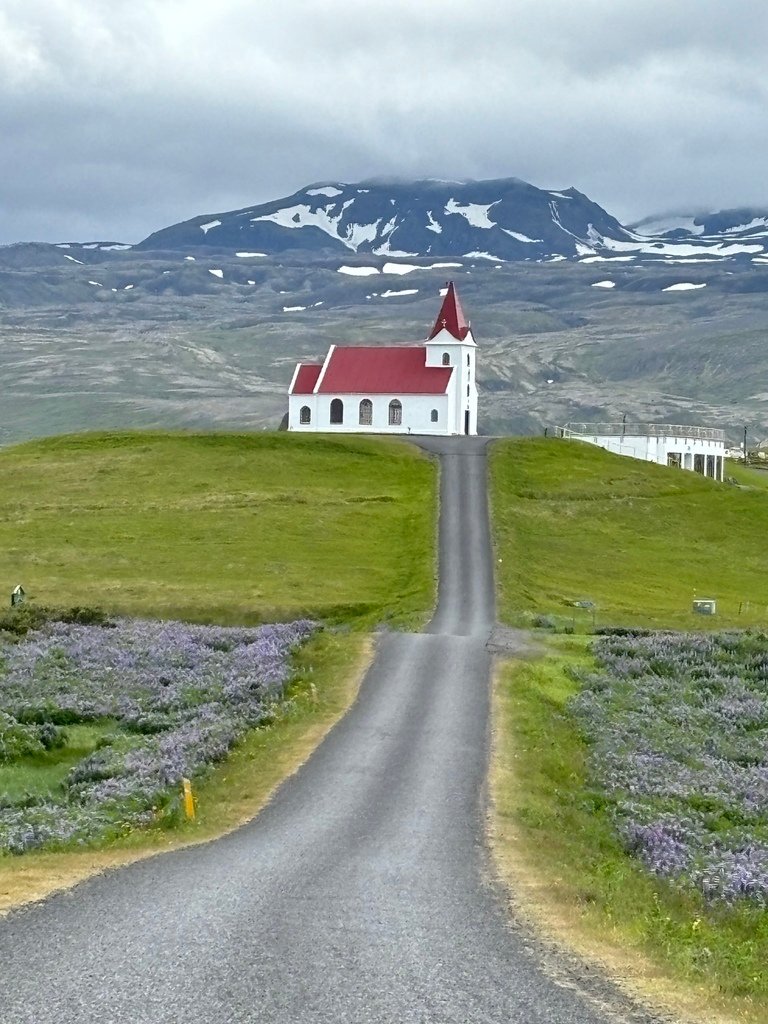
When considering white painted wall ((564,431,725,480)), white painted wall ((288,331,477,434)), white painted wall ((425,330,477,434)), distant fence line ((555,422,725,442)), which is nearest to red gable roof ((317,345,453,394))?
white painted wall ((288,331,477,434))

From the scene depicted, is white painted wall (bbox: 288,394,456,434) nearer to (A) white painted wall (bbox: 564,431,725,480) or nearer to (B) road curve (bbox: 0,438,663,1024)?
(A) white painted wall (bbox: 564,431,725,480)

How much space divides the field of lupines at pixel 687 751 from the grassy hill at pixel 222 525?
13606 mm

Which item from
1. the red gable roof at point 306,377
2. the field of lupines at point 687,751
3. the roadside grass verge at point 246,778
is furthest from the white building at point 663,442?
the roadside grass verge at point 246,778

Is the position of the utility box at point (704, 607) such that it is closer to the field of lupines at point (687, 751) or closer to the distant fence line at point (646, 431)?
the field of lupines at point (687, 751)

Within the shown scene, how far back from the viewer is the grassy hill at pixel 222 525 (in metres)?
63.1

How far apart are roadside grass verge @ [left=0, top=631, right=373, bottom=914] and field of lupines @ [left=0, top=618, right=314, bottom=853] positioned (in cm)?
50

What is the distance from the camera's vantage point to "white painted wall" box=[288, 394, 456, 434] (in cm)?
11681

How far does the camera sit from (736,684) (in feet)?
148

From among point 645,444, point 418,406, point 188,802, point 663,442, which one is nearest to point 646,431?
point 645,444

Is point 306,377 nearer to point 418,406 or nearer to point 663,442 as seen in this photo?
point 418,406

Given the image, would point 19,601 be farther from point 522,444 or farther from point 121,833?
point 522,444

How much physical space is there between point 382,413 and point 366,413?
1.64 meters

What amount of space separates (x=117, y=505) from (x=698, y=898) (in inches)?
2728

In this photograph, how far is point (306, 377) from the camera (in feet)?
401
